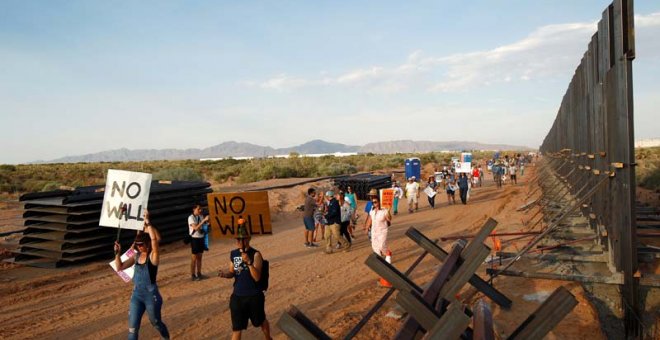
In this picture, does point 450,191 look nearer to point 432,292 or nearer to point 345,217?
point 345,217

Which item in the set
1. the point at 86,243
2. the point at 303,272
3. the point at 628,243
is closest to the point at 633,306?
the point at 628,243

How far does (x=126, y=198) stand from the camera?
716 cm

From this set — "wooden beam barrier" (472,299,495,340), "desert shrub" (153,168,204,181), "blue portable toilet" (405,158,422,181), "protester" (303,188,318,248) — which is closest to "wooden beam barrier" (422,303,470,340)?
"wooden beam barrier" (472,299,495,340)

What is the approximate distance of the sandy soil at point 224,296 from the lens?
6.49 metres

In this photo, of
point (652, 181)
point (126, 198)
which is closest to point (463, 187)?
point (652, 181)

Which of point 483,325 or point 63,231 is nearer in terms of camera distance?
point 483,325

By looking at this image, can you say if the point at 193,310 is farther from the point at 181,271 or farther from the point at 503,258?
the point at 503,258

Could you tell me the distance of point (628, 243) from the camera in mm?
6031

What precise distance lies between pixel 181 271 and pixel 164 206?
434cm

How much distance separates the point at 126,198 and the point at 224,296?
2654mm

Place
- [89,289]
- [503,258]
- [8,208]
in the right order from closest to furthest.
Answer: [503,258] → [89,289] → [8,208]

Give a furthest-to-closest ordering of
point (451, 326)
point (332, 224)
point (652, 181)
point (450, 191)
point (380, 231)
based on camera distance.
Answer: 1. point (652, 181)
2. point (450, 191)
3. point (332, 224)
4. point (380, 231)
5. point (451, 326)

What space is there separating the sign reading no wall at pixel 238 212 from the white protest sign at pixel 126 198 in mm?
1216

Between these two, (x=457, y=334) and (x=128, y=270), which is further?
(x=128, y=270)
